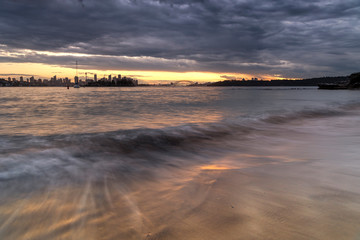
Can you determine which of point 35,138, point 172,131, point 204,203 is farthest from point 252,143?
point 35,138

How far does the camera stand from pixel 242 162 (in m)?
4.12

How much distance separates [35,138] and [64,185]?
15.0 ft

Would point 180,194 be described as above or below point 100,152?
above

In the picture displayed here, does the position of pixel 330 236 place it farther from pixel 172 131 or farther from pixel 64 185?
pixel 172 131

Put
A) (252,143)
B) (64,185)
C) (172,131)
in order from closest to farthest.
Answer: (64,185) < (252,143) < (172,131)

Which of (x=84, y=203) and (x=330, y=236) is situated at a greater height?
(x=330, y=236)

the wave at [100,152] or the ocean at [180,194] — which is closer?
the ocean at [180,194]

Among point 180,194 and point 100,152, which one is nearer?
point 180,194

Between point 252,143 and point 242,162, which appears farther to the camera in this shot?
point 252,143

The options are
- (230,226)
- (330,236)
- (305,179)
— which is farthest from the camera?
(305,179)

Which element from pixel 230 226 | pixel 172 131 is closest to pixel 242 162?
pixel 230 226

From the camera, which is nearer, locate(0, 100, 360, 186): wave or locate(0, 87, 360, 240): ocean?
locate(0, 87, 360, 240): ocean

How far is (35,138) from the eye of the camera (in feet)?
21.7

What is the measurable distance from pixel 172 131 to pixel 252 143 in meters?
3.10
